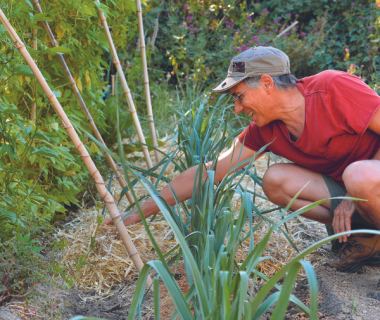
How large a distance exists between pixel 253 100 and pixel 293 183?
447 mm

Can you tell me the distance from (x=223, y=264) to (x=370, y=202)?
95cm

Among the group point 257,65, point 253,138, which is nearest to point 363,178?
point 253,138

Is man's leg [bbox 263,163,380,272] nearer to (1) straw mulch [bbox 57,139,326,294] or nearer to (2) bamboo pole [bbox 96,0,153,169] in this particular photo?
(1) straw mulch [bbox 57,139,326,294]

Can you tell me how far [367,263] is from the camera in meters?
1.86

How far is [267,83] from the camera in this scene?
5.65 feet

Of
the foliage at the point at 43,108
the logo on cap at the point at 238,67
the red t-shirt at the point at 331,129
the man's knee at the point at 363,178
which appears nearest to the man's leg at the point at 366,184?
the man's knee at the point at 363,178

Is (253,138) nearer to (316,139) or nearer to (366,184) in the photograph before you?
(316,139)

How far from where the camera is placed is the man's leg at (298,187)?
1883mm

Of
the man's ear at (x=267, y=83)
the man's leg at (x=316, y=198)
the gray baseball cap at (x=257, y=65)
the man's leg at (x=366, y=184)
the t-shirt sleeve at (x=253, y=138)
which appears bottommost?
the man's leg at (x=316, y=198)

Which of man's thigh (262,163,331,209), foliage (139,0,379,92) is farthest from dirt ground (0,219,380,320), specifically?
foliage (139,0,379,92)

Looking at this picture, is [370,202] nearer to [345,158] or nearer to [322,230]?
[345,158]

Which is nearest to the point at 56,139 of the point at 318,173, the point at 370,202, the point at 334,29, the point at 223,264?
the point at 223,264

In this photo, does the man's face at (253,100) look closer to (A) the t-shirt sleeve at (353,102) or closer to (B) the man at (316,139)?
(B) the man at (316,139)

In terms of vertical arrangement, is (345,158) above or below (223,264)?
below
